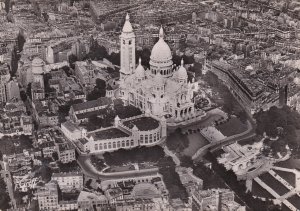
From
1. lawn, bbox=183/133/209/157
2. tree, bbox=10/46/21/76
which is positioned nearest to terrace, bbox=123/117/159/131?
lawn, bbox=183/133/209/157

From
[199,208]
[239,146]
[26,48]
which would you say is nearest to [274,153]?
[239,146]

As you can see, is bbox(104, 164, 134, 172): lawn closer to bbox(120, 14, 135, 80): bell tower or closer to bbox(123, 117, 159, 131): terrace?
bbox(123, 117, 159, 131): terrace

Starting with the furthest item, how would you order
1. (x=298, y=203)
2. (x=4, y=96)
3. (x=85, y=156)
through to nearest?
(x=4, y=96), (x=85, y=156), (x=298, y=203)

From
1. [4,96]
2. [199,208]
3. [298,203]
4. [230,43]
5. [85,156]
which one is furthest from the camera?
[230,43]

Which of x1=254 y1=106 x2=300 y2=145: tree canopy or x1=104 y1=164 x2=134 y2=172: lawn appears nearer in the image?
x1=104 y1=164 x2=134 y2=172: lawn

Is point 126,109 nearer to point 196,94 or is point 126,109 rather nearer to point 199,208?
point 196,94

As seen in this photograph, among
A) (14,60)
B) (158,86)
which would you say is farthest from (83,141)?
(14,60)
